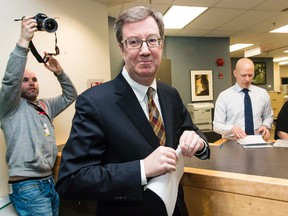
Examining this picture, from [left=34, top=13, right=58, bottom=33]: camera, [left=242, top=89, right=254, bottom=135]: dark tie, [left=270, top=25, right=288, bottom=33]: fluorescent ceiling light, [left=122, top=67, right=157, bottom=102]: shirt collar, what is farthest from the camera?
[left=270, top=25, right=288, bottom=33]: fluorescent ceiling light

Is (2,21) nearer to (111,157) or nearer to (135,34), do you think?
(135,34)

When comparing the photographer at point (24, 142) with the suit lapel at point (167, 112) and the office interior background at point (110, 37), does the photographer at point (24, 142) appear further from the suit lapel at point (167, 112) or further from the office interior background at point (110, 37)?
the suit lapel at point (167, 112)

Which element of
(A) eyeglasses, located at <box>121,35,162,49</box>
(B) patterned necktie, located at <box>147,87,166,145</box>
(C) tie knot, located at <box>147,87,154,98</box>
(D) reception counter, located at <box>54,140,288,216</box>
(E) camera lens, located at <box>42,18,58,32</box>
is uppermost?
(E) camera lens, located at <box>42,18,58,32</box>

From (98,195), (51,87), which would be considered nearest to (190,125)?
(98,195)

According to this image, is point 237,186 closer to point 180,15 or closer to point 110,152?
point 110,152

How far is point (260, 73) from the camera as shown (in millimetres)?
9680

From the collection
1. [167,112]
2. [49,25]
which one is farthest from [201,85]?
[167,112]

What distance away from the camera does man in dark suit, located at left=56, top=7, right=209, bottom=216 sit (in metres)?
0.74

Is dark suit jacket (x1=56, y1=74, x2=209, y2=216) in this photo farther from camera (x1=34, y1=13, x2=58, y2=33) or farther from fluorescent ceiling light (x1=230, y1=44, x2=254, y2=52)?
fluorescent ceiling light (x1=230, y1=44, x2=254, y2=52)

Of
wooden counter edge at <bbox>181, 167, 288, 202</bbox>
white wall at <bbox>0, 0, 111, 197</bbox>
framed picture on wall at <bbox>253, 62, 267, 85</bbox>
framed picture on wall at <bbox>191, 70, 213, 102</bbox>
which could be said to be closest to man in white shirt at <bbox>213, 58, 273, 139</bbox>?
wooden counter edge at <bbox>181, 167, 288, 202</bbox>

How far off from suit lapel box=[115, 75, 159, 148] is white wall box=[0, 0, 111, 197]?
148 centimetres

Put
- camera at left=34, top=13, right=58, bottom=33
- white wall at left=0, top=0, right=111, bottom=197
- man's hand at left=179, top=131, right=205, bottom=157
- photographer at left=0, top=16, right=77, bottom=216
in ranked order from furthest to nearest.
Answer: white wall at left=0, top=0, right=111, bottom=197 < camera at left=34, top=13, right=58, bottom=33 < photographer at left=0, top=16, right=77, bottom=216 < man's hand at left=179, top=131, right=205, bottom=157

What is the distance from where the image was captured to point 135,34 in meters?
0.88

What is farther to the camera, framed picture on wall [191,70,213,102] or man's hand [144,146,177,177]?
framed picture on wall [191,70,213,102]
